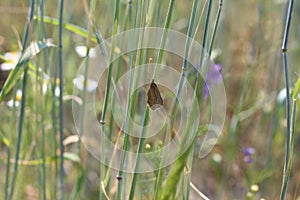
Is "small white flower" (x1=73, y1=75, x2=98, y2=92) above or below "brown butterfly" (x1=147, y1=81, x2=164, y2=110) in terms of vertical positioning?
above

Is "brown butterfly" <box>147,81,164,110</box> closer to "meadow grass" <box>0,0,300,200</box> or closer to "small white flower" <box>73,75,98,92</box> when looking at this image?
"meadow grass" <box>0,0,300,200</box>

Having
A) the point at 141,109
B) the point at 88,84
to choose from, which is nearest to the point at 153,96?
the point at 141,109

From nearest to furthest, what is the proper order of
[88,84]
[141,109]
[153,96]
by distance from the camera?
1. [153,96]
2. [141,109]
3. [88,84]

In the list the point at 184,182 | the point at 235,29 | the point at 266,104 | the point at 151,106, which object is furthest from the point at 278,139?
the point at 151,106

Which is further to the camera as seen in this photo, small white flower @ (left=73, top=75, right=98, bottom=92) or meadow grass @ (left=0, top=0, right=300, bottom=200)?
small white flower @ (left=73, top=75, right=98, bottom=92)

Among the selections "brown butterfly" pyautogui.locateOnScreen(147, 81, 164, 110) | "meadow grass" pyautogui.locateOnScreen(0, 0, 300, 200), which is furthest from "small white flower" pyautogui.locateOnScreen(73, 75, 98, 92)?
"brown butterfly" pyautogui.locateOnScreen(147, 81, 164, 110)

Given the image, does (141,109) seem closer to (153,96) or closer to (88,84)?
(88,84)

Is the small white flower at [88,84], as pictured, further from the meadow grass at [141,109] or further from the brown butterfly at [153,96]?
the brown butterfly at [153,96]

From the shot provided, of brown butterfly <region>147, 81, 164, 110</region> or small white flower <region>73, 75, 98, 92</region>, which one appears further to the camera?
small white flower <region>73, 75, 98, 92</region>

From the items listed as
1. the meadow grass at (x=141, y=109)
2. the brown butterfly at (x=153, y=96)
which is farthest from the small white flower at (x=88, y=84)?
the brown butterfly at (x=153, y=96)
